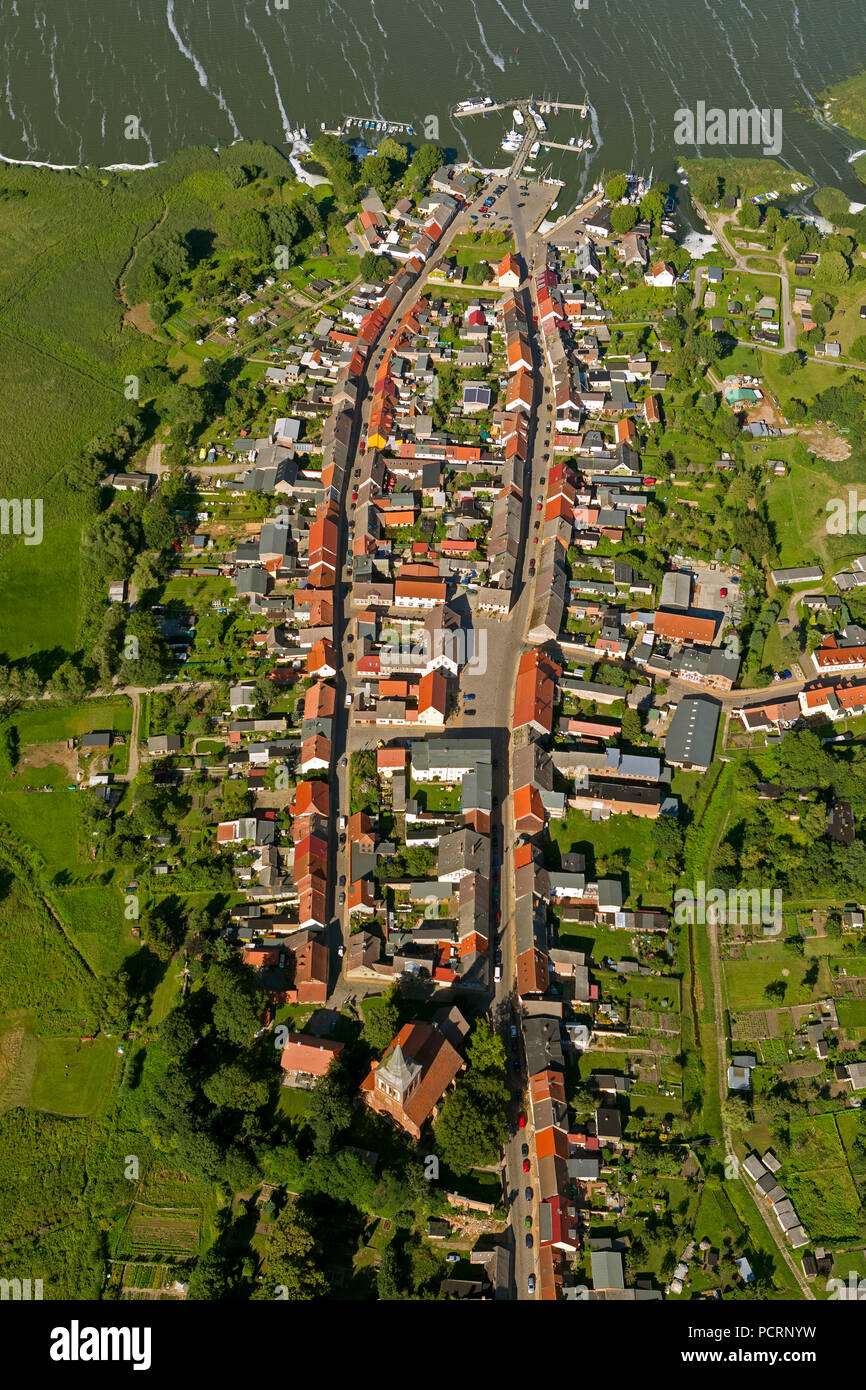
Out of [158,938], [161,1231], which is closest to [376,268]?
[158,938]

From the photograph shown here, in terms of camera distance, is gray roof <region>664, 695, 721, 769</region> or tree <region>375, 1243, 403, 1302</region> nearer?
tree <region>375, 1243, 403, 1302</region>

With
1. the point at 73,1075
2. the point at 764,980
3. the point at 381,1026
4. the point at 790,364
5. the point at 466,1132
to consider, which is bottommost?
the point at 466,1132

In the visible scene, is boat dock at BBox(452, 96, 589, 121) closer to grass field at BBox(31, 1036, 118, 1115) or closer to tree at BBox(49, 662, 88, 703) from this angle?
tree at BBox(49, 662, 88, 703)

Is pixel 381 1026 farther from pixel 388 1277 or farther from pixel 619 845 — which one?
pixel 619 845

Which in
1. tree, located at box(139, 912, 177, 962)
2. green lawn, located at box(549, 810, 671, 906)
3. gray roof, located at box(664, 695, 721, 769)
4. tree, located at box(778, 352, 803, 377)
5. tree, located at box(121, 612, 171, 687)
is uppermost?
tree, located at box(778, 352, 803, 377)

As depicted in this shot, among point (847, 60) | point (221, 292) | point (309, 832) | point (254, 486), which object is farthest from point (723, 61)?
point (309, 832)

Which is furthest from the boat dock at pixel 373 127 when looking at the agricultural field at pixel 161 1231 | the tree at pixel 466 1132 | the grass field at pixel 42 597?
the agricultural field at pixel 161 1231

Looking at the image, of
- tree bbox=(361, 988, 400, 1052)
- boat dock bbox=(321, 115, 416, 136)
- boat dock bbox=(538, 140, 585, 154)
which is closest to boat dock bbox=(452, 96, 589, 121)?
boat dock bbox=(321, 115, 416, 136)

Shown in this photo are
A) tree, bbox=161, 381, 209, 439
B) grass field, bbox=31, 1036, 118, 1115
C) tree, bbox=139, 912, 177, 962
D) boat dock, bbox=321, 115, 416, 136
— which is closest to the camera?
grass field, bbox=31, 1036, 118, 1115

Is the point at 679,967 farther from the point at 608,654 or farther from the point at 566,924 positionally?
the point at 608,654
